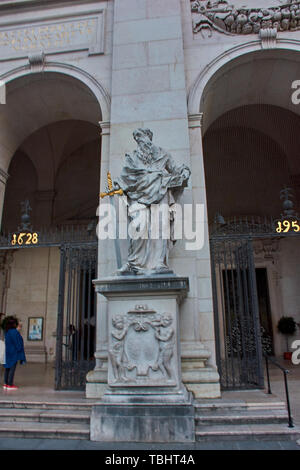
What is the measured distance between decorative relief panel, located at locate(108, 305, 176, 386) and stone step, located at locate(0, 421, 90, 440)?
73 cm

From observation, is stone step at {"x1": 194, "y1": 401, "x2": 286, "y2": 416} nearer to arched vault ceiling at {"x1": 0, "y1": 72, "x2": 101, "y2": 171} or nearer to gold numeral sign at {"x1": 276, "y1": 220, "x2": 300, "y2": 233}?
gold numeral sign at {"x1": 276, "y1": 220, "x2": 300, "y2": 233}

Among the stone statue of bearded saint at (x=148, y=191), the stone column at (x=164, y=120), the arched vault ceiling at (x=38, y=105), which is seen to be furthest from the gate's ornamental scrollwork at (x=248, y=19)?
the stone statue of bearded saint at (x=148, y=191)

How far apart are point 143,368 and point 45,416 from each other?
1656 millimetres

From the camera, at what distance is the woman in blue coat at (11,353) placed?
680 cm

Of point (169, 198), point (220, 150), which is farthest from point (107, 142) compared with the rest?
point (220, 150)

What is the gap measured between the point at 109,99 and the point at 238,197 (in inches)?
286

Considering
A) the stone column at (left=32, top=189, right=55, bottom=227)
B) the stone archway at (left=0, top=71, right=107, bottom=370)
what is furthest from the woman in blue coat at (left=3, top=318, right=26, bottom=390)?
the stone column at (left=32, top=189, right=55, bottom=227)

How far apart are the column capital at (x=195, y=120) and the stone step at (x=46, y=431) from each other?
19.2ft

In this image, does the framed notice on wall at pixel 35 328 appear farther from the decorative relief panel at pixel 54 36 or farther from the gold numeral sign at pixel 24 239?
the decorative relief panel at pixel 54 36

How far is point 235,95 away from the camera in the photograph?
354 inches

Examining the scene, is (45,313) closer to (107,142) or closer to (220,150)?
(107,142)

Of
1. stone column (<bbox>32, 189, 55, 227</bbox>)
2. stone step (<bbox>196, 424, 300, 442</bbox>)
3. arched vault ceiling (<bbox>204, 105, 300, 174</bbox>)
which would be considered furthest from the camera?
stone column (<bbox>32, 189, 55, 227</bbox>)

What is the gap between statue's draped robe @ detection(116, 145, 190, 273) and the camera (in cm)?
541

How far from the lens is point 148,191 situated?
18.3ft
